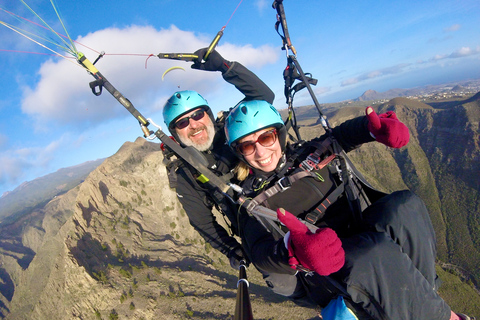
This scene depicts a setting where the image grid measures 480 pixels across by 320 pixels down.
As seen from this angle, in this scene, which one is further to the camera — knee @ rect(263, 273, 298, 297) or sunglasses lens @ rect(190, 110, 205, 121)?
sunglasses lens @ rect(190, 110, 205, 121)

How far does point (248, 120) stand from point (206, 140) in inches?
83.0

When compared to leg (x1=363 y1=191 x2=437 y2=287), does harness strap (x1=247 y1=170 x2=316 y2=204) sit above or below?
above

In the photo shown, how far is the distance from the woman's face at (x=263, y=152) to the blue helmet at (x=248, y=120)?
0.11 meters

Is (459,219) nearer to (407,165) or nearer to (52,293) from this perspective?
(407,165)

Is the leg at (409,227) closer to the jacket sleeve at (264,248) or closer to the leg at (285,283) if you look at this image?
the jacket sleeve at (264,248)

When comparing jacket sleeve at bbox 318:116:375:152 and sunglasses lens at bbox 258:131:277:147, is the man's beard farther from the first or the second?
jacket sleeve at bbox 318:116:375:152

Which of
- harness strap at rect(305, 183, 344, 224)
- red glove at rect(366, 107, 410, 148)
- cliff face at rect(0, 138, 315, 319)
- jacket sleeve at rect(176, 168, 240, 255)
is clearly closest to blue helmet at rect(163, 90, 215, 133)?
jacket sleeve at rect(176, 168, 240, 255)

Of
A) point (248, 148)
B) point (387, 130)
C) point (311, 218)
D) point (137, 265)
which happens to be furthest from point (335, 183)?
point (137, 265)

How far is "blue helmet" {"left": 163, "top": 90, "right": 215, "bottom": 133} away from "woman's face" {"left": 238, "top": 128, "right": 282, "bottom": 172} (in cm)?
251

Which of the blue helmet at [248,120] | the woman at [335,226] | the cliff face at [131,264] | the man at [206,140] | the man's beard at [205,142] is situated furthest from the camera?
the cliff face at [131,264]

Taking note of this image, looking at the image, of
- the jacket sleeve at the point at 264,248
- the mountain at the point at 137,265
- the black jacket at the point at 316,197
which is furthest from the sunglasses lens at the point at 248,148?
the mountain at the point at 137,265

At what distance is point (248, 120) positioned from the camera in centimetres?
397

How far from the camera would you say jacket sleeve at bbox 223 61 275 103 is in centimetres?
589

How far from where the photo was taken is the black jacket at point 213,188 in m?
5.21
